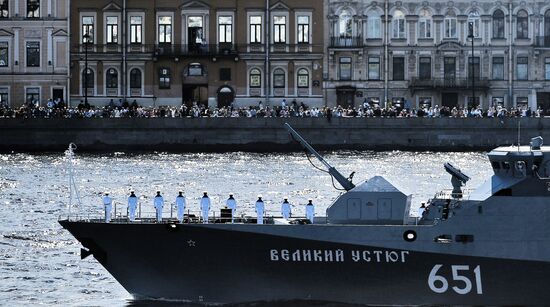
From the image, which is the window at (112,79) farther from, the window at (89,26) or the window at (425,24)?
the window at (425,24)

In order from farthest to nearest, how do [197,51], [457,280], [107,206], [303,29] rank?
[303,29] < [197,51] < [107,206] < [457,280]

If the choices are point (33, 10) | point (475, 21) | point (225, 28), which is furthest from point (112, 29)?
point (475, 21)

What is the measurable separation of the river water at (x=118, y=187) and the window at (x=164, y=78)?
1307 centimetres

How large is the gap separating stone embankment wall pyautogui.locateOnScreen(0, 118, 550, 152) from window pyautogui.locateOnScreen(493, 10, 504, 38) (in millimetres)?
13413

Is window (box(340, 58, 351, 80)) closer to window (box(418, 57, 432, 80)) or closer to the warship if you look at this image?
window (box(418, 57, 432, 80))

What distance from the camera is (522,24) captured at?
11300 cm

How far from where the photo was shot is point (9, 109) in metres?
106

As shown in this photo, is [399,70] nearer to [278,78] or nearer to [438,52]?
[438,52]

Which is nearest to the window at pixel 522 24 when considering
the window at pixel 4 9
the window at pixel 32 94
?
the window at pixel 32 94

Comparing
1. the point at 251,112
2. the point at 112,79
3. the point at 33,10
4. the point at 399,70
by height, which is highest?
the point at 33,10

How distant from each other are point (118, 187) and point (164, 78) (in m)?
38.5

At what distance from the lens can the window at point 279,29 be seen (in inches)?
4459

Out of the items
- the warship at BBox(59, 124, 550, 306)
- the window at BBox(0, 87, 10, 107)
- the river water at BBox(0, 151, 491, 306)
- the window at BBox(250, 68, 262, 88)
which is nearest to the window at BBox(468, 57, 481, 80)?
the window at BBox(250, 68, 262, 88)

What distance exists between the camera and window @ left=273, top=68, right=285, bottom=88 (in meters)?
113
